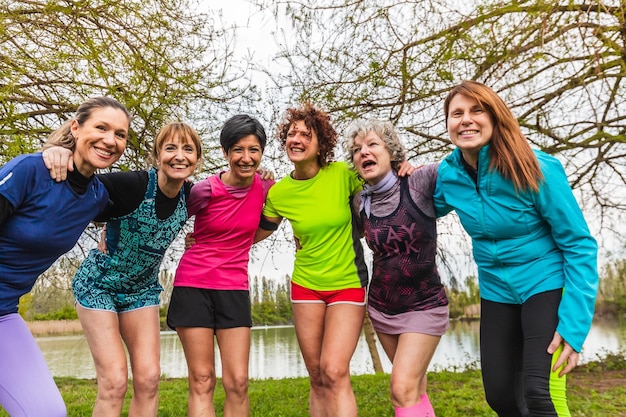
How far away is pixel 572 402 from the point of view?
586cm

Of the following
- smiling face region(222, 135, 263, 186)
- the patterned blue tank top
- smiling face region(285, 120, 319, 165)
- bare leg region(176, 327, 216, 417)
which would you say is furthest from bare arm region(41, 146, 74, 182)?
smiling face region(285, 120, 319, 165)

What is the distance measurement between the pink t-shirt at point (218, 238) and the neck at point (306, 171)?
15.2 inches

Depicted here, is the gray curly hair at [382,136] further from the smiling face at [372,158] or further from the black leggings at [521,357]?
the black leggings at [521,357]

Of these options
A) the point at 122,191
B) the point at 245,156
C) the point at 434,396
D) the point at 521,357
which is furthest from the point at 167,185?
the point at 434,396

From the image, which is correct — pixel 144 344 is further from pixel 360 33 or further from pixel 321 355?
pixel 360 33

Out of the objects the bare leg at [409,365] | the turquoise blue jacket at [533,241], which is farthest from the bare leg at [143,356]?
the turquoise blue jacket at [533,241]

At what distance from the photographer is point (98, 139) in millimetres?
2807

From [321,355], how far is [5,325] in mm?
1751

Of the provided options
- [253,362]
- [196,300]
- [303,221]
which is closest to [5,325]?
[196,300]

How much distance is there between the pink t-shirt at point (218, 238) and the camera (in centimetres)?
347

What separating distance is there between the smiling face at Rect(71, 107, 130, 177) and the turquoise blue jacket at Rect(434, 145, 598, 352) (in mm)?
1846

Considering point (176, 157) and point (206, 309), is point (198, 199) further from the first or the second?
point (206, 309)

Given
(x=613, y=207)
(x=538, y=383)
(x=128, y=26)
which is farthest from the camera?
(x=613, y=207)

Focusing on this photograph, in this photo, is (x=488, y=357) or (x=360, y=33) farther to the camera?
(x=360, y=33)
